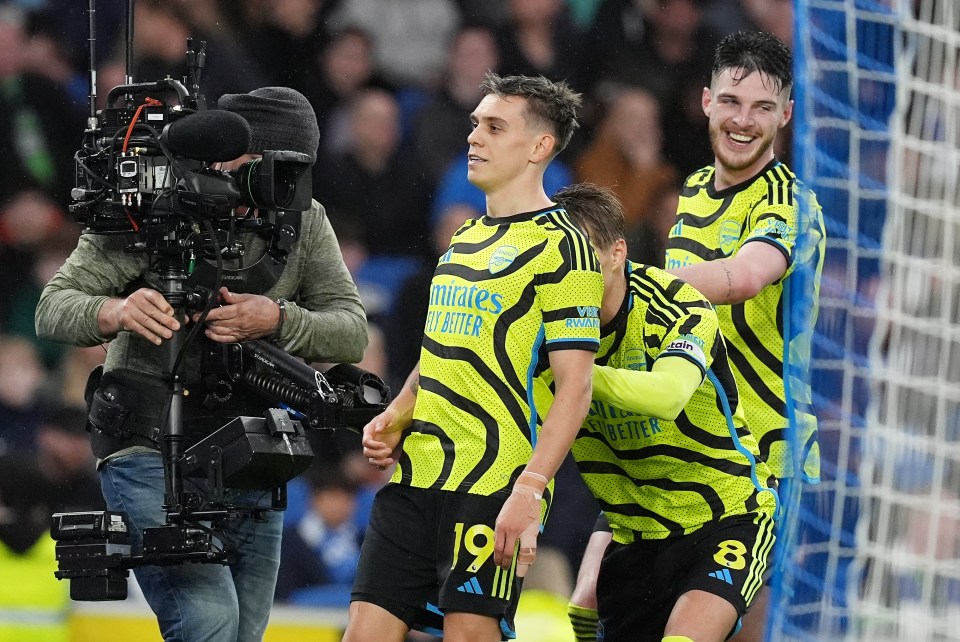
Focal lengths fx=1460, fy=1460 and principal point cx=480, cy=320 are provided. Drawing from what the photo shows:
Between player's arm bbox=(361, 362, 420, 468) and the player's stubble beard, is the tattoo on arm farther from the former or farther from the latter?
player's arm bbox=(361, 362, 420, 468)

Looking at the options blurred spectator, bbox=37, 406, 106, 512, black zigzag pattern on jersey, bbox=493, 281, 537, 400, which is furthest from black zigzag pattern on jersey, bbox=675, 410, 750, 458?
blurred spectator, bbox=37, 406, 106, 512

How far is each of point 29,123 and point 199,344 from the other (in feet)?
6.67

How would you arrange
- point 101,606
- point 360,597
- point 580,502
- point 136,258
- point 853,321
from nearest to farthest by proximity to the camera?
point 853,321 → point 360,597 → point 136,258 → point 101,606 → point 580,502

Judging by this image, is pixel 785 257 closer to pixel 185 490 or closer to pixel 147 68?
pixel 185 490

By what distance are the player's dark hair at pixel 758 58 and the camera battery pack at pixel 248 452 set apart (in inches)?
68.4

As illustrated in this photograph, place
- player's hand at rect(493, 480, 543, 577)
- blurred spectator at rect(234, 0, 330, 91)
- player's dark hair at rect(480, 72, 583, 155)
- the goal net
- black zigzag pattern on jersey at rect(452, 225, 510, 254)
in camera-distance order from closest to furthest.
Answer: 1. the goal net
2. player's hand at rect(493, 480, 543, 577)
3. black zigzag pattern on jersey at rect(452, 225, 510, 254)
4. player's dark hair at rect(480, 72, 583, 155)
5. blurred spectator at rect(234, 0, 330, 91)

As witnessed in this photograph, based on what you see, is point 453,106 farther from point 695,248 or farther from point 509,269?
point 509,269

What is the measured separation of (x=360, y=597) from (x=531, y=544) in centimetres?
47

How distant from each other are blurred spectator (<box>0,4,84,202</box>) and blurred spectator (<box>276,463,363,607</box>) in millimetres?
1461

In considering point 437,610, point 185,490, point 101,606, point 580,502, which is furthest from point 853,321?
point 101,606

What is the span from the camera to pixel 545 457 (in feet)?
10.5

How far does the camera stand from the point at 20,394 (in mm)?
5285

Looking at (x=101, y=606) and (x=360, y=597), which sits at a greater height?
(x=360, y=597)

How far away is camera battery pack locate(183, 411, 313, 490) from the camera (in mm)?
3498
